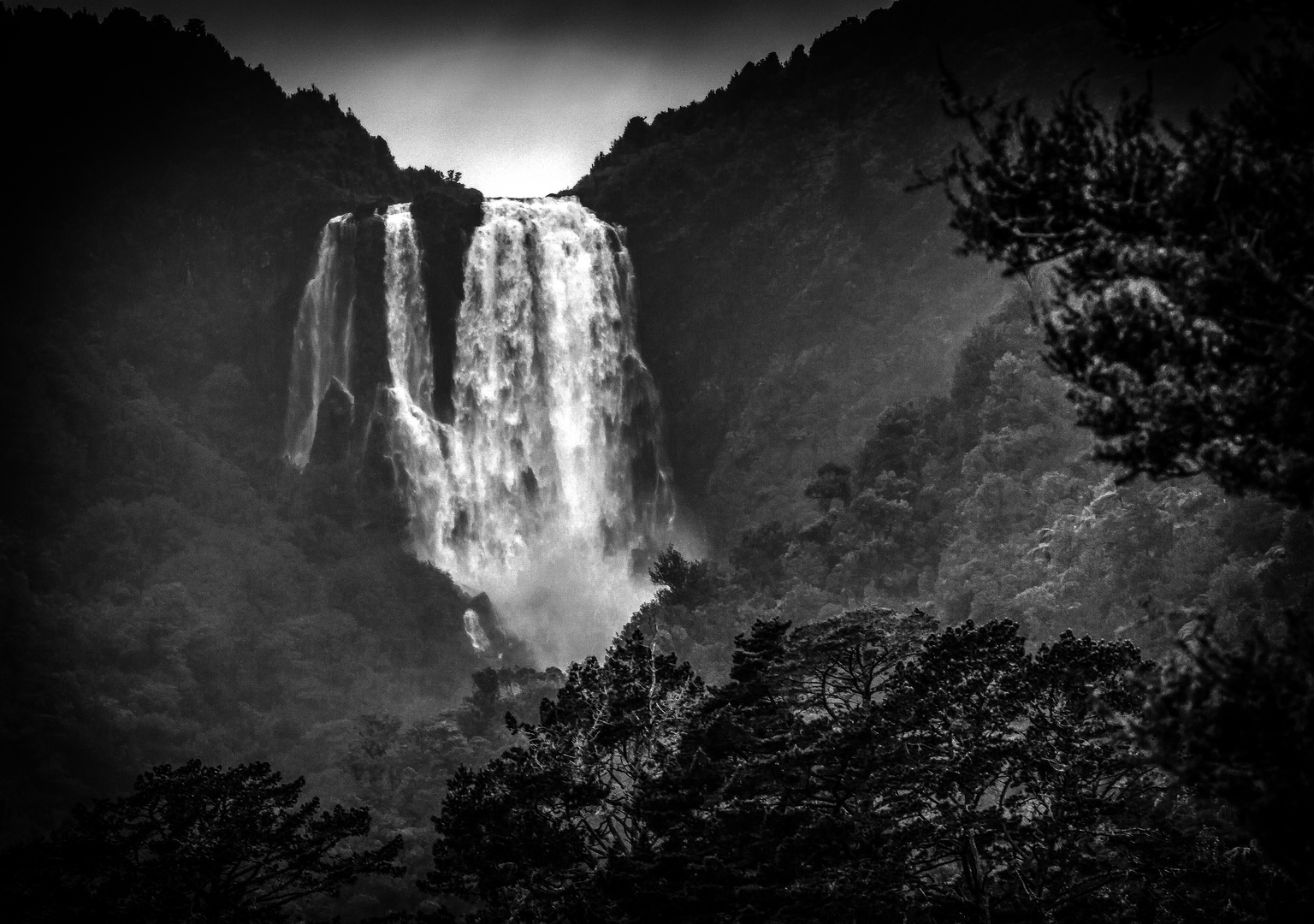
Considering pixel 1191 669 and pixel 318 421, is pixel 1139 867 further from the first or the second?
pixel 318 421

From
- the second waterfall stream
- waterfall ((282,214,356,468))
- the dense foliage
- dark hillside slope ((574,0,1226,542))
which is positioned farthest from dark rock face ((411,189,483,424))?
the dense foliage

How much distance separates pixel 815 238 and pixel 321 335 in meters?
37.0

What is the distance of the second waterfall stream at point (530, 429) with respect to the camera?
74.0 metres

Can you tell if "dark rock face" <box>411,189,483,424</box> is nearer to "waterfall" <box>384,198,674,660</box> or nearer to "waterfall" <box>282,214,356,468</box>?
"waterfall" <box>384,198,674,660</box>

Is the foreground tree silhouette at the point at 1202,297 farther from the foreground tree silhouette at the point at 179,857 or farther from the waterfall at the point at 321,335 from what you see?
the waterfall at the point at 321,335

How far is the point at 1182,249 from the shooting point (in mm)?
9508

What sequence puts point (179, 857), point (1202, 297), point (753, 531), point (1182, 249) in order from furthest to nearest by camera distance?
point (753, 531) → point (179, 857) → point (1182, 249) → point (1202, 297)

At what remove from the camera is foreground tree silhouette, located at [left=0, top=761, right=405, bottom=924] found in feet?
75.1

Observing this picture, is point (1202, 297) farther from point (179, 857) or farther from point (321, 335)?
point (321, 335)

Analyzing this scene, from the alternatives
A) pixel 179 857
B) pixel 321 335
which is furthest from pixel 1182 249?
pixel 321 335

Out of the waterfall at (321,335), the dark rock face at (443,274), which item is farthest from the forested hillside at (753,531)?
the waterfall at (321,335)

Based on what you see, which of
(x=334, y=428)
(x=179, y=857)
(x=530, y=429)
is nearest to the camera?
(x=179, y=857)

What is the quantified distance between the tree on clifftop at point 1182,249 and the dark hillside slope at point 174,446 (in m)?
56.4

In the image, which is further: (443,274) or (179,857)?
(443,274)
